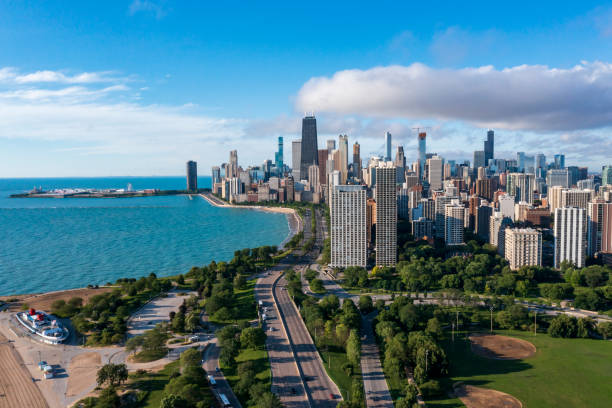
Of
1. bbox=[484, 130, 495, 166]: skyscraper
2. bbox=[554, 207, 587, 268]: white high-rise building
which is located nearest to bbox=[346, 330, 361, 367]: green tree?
bbox=[554, 207, 587, 268]: white high-rise building

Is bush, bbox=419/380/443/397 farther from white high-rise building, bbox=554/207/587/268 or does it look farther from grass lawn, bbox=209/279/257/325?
white high-rise building, bbox=554/207/587/268

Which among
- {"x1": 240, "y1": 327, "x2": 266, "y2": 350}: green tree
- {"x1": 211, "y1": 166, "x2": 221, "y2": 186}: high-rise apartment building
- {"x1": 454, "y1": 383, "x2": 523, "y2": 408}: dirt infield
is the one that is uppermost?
{"x1": 211, "y1": 166, "x2": 221, "y2": 186}: high-rise apartment building

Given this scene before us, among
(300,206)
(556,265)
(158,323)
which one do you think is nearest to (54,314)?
(158,323)

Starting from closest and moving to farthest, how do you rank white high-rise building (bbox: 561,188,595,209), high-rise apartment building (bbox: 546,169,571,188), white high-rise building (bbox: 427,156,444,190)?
1. white high-rise building (bbox: 561,188,595,209)
2. high-rise apartment building (bbox: 546,169,571,188)
3. white high-rise building (bbox: 427,156,444,190)

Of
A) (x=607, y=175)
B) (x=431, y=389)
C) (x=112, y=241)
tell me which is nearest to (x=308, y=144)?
(x=607, y=175)

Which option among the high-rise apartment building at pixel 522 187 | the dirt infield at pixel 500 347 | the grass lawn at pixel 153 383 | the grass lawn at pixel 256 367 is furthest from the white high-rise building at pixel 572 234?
the high-rise apartment building at pixel 522 187

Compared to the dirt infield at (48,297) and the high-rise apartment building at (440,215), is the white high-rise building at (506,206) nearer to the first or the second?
the high-rise apartment building at (440,215)

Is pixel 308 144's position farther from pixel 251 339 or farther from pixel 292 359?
pixel 292 359
